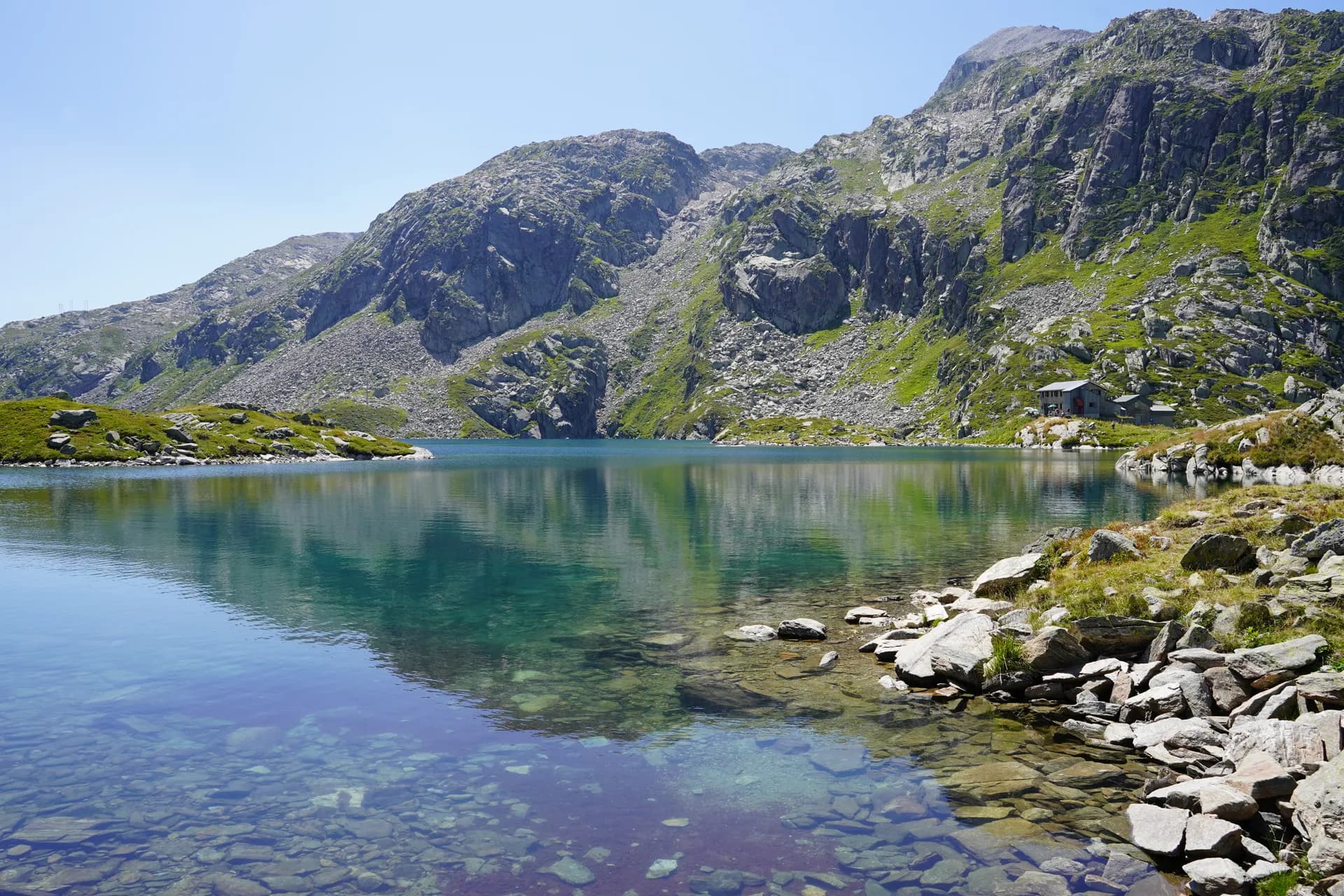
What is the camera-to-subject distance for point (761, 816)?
1652 centimetres

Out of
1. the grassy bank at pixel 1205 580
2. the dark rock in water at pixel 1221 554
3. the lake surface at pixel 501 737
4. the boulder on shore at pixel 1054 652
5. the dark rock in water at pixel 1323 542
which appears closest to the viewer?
the lake surface at pixel 501 737

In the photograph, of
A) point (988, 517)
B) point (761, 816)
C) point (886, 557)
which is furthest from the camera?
point (988, 517)

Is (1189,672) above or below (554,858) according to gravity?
above

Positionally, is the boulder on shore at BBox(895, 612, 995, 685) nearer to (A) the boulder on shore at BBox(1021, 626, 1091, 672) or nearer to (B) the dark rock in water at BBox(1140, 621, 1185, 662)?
(A) the boulder on shore at BBox(1021, 626, 1091, 672)

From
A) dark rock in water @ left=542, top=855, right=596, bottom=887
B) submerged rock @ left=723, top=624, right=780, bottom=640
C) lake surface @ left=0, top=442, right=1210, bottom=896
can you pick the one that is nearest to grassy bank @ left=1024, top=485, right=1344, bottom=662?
lake surface @ left=0, top=442, right=1210, bottom=896

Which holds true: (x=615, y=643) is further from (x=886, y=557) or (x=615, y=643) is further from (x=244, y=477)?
(x=244, y=477)

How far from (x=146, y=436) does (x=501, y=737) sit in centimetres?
17603

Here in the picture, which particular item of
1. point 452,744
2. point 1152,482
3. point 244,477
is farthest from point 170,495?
point 1152,482

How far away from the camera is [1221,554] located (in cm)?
2828

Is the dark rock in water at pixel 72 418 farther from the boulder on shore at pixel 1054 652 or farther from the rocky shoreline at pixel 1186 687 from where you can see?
the boulder on shore at pixel 1054 652

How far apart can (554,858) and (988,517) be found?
6215cm

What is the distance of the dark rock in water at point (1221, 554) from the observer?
27953mm

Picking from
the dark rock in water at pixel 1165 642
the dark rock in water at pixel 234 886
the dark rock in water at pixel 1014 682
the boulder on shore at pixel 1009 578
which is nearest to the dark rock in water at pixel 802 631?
the boulder on shore at pixel 1009 578

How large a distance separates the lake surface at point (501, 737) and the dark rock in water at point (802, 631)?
2.39ft
